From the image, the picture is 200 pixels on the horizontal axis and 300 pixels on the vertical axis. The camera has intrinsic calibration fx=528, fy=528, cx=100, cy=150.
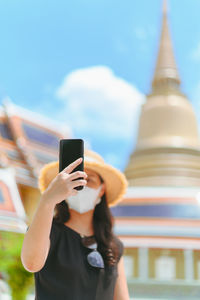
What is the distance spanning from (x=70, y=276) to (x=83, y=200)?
35cm

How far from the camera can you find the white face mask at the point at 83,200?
6.77 ft

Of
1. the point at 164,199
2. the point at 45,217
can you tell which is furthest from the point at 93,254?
the point at 164,199

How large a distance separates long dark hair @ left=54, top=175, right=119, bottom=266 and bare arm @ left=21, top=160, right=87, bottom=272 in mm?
283

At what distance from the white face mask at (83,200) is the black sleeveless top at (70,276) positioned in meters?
0.19

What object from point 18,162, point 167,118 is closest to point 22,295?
point 18,162

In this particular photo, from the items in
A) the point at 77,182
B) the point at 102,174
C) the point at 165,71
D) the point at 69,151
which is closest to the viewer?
the point at 77,182

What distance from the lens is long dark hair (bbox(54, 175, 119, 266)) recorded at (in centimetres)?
193

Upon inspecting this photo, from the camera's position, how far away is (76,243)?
75.2 inches

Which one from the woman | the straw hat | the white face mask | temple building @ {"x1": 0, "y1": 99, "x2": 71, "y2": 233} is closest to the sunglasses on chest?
the woman

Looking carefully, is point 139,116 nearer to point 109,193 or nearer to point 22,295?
point 22,295

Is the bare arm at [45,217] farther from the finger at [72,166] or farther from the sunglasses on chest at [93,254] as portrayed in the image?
the sunglasses on chest at [93,254]

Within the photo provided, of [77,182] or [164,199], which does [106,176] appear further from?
[164,199]

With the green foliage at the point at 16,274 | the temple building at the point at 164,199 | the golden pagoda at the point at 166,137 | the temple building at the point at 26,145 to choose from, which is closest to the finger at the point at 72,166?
the green foliage at the point at 16,274

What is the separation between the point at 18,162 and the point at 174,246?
5199mm
